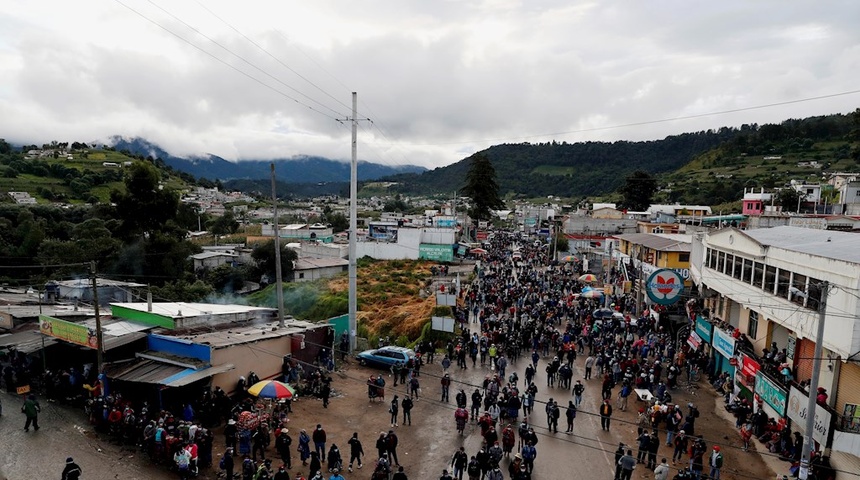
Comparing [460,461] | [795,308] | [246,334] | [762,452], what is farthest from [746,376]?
[246,334]

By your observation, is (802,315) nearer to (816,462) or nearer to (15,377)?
(816,462)

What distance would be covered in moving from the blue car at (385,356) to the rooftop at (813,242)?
1360cm

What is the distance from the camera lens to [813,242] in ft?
54.0

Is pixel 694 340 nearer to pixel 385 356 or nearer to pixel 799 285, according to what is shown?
pixel 799 285

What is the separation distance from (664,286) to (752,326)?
3.39 meters

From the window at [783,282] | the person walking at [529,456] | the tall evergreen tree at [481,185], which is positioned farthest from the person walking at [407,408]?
the tall evergreen tree at [481,185]

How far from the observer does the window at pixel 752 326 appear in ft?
60.9

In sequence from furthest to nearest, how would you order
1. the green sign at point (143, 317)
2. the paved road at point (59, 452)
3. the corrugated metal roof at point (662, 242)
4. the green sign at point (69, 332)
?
the corrugated metal roof at point (662, 242), the green sign at point (143, 317), the green sign at point (69, 332), the paved road at point (59, 452)

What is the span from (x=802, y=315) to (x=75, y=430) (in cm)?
2126

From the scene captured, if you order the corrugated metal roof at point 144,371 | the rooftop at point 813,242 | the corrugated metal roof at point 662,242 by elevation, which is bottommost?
the corrugated metal roof at point 144,371

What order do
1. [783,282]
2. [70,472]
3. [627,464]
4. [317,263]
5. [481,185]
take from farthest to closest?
[481,185] < [317,263] < [783,282] < [627,464] < [70,472]

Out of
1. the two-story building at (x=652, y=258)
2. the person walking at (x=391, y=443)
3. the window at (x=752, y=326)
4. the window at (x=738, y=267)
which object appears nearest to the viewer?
the person walking at (x=391, y=443)

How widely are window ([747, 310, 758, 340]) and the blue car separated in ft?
42.2

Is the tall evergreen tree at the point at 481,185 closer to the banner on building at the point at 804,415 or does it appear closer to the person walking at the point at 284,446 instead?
the banner on building at the point at 804,415
